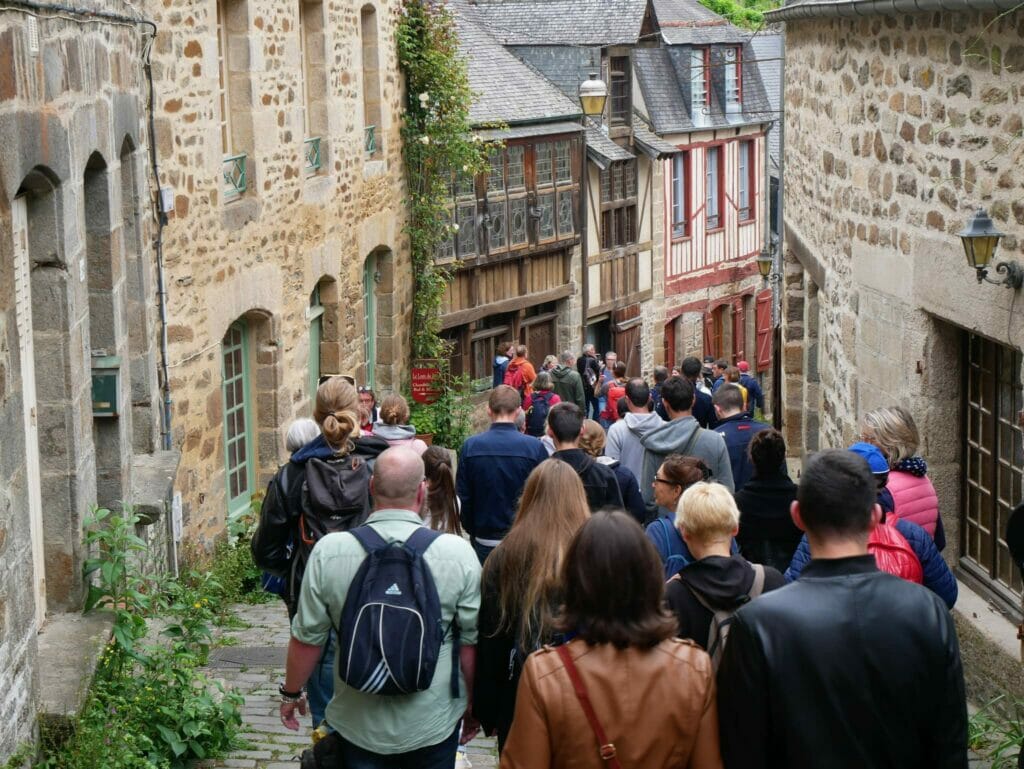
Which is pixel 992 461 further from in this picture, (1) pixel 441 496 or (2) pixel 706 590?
(2) pixel 706 590

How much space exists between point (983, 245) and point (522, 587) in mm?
3112

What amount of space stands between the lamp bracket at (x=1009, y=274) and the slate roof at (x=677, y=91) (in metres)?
20.9

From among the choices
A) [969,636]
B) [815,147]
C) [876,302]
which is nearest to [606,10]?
[815,147]

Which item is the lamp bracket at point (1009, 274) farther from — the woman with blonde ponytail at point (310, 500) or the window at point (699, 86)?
the window at point (699, 86)

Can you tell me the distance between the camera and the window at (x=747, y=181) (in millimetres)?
31141

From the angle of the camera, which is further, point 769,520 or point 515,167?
point 515,167

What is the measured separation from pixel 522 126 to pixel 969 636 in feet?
50.4

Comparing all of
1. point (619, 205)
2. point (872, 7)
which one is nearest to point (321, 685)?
point (872, 7)

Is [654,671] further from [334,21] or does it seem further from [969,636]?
[334,21]

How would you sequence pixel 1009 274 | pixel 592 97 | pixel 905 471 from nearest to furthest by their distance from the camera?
pixel 905 471
pixel 1009 274
pixel 592 97

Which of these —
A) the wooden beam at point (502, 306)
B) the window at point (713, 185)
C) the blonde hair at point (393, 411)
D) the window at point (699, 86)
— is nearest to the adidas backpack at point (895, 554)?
the blonde hair at point (393, 411)

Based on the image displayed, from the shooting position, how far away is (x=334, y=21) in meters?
14.1

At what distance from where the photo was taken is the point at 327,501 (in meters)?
5.96

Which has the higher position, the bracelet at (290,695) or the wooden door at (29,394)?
the wooden door at (29,394)
